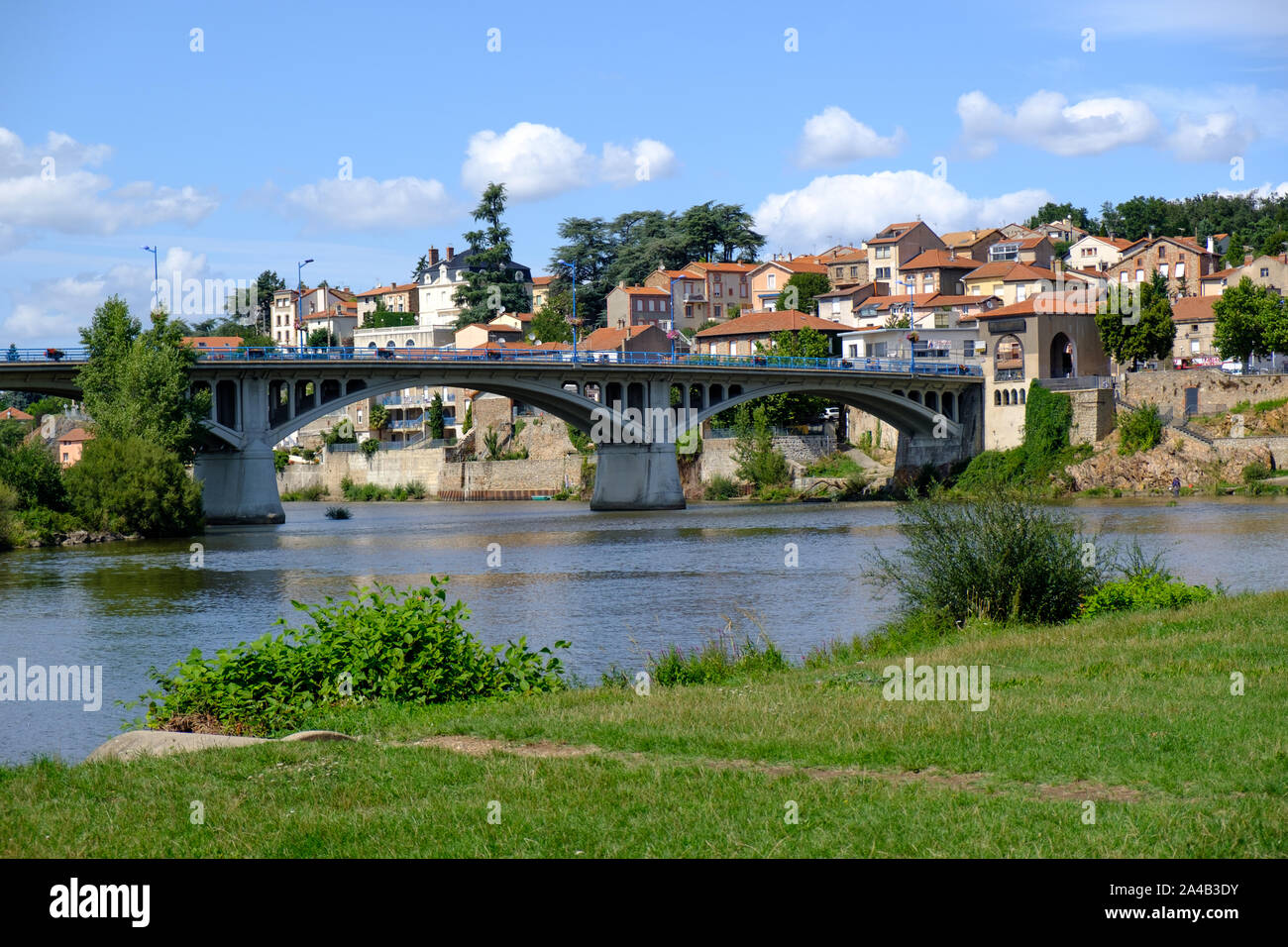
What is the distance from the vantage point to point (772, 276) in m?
128

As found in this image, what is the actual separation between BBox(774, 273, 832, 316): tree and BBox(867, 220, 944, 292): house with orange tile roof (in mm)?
5023

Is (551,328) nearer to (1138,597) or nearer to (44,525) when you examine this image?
(44,525)

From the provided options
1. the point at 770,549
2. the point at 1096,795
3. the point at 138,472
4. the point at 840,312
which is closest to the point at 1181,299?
the point at 840,312

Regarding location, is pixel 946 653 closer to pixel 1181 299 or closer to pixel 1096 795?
pixel 1096 795

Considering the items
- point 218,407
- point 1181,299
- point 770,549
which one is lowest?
point 770,549

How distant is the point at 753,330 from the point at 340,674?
304 ft

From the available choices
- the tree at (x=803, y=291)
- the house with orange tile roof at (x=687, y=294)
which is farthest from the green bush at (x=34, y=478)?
the house with orange tile roof at (x=687, y=294)

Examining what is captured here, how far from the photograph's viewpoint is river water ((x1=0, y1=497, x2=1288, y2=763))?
24000 millimetres

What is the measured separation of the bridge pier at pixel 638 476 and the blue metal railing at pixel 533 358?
15.4 feet

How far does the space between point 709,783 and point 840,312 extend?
108 m

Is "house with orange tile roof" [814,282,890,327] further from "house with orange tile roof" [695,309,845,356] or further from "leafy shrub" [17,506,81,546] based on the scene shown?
"leafy shrub" [17,506,81,546]

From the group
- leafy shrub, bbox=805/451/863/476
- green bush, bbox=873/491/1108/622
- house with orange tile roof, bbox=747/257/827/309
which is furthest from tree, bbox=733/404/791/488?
green bush, bbox=873/491/1108/622

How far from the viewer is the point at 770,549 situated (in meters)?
46.1
